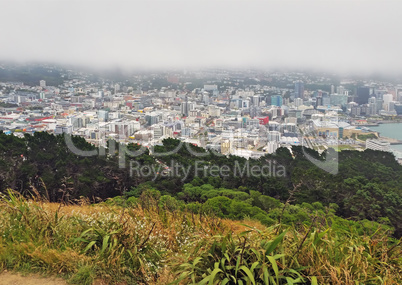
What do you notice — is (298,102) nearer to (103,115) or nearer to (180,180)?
(103,115)

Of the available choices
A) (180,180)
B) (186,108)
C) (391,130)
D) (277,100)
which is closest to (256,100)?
(277,100)

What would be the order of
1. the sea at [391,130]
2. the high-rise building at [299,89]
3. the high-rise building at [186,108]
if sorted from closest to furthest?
the sea at [391,130]
the high-rise building at [186,108]
the high-rise building at [299,89]

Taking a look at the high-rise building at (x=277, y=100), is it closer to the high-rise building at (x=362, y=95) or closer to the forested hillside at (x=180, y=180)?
the high-rise building at (x=362, y=95)

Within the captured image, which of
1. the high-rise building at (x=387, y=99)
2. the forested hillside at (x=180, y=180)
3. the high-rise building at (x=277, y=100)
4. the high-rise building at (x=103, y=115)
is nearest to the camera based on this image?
the forested hillside at (x=180, y=180)

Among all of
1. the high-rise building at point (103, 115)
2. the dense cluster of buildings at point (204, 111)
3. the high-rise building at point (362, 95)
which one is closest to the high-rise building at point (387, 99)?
the dense cluster of buildings at point (204, 111)

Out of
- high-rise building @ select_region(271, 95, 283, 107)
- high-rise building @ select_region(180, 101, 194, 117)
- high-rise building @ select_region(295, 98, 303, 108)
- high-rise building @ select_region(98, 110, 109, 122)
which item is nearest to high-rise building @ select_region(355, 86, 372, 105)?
high-rise building @ select_region(295, 98, 303, 108)

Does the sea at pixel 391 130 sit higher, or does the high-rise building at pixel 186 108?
the high-rise building at pixel 186 108

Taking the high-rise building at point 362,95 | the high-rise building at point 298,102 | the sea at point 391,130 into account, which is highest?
the high-rise building at point 362,95
